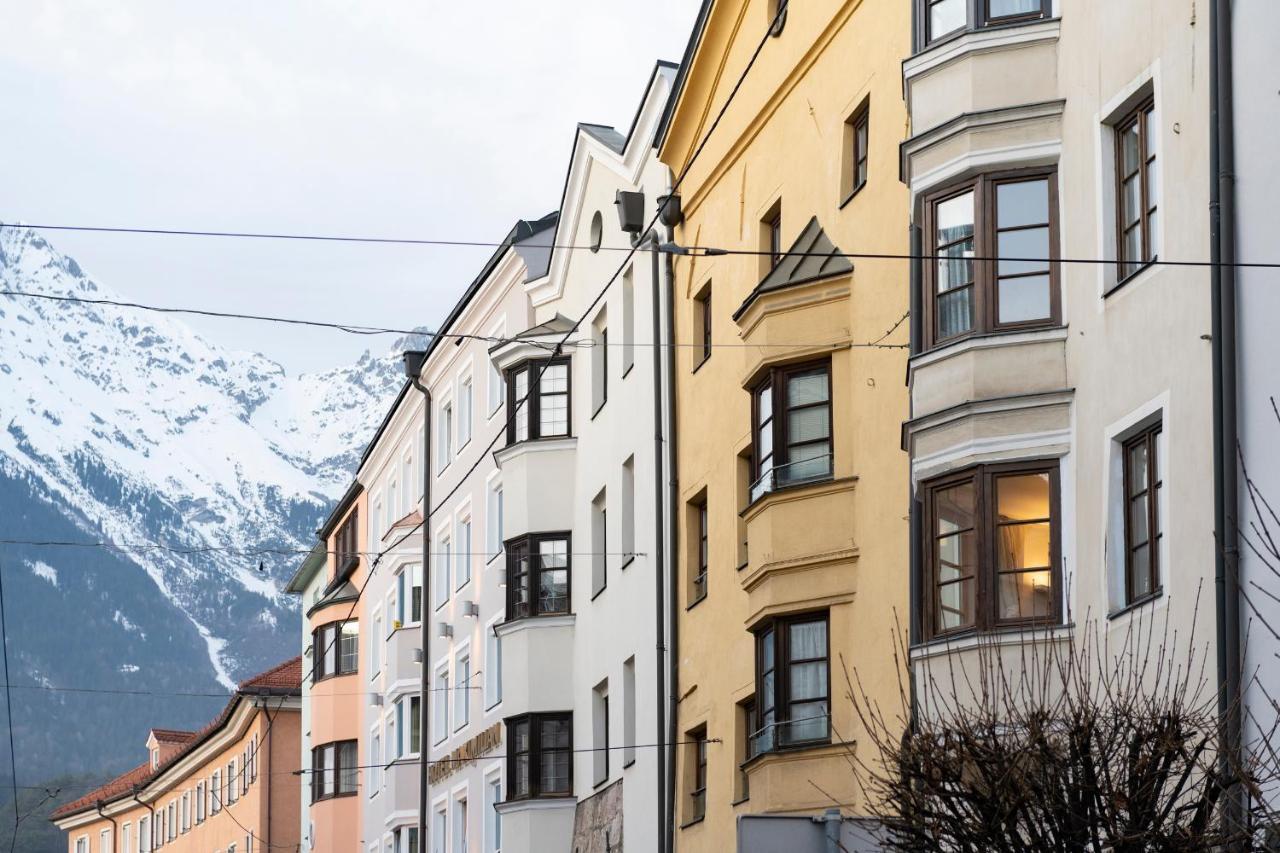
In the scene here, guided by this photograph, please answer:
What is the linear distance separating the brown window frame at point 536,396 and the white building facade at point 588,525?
4cm

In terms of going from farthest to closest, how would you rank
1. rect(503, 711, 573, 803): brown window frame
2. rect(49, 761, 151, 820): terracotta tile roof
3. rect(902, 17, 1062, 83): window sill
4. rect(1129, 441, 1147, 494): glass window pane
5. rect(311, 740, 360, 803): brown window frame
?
rect(49, 761, 151, 820): terracotta tile roof < rect(311, 740, 360, 803): brown window frame < rect(503, 711, 573, 803): brown window frame < rect(902, 17, 1062, 83): window sill < rect(1129, 441, 1147, 494): glass window pane

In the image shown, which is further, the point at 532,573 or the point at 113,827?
the point at 113,827

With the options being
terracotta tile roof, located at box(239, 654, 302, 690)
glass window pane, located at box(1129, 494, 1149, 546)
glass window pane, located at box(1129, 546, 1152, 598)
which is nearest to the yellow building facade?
glass window pane, located at box(1129, 546, 1152, 598)

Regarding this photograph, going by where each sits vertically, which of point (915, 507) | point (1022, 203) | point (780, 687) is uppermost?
point (1022, 203)

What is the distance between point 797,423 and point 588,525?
13.3 metres

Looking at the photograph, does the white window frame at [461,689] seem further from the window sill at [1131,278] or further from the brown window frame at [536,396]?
the window sill at [1131,278]

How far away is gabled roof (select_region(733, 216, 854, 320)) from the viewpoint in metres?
26.6

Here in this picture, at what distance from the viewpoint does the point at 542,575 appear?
4138 cm

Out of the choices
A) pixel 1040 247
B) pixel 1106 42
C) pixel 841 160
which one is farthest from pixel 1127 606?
pixel 841 160

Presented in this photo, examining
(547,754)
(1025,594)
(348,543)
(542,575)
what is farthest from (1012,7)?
(348,543)

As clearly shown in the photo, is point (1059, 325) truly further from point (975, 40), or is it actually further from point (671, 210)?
point (671, 210)

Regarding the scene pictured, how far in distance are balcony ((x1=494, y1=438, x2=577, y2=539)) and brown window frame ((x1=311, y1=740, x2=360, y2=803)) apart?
21.2m

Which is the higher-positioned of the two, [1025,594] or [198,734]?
[1025,594]

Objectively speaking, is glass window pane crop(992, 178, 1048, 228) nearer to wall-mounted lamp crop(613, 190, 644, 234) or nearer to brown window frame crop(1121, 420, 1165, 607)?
brown window frame crop(1121, 420, 1165, 607)
